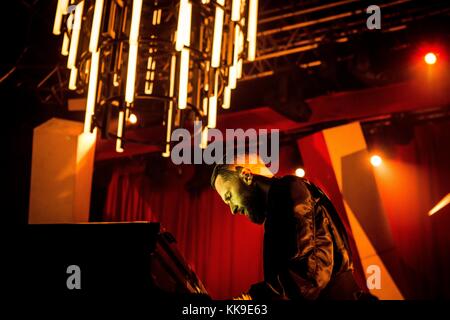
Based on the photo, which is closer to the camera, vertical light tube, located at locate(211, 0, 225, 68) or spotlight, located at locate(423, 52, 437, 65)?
vertical light tube, located at locate(211, 0, 225, 68)

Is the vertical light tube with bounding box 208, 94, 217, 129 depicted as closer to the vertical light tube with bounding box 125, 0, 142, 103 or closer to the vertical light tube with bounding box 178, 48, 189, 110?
the vertical light tube with bounding box 178, 48, 189, 110

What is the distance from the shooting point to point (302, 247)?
2.05 metres

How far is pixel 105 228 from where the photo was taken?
200 centimetres

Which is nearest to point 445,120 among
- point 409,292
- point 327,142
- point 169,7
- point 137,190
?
point 327,142

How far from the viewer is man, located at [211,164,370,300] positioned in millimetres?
1975

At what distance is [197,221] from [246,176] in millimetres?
4908

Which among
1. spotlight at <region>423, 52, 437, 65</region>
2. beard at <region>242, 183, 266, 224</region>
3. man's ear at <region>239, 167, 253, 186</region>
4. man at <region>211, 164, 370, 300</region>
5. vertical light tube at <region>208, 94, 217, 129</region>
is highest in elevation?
spotlight at <region>423, 52, 437, 65</region>

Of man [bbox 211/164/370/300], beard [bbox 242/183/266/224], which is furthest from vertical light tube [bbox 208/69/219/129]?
man [bbox 211/164/370/300]

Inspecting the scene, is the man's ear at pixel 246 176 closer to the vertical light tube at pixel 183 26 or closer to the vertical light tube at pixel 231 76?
the vertical light tube at pixel 183 26

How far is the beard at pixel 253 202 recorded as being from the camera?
8.45 ft

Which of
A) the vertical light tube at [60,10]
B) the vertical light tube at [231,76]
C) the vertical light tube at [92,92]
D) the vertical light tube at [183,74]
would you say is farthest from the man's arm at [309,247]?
the vertical light tube at [60,10]

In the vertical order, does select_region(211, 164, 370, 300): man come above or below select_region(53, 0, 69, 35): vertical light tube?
below

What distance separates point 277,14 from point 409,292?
134 inches

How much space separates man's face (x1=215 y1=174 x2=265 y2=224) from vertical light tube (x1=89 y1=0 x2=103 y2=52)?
1220 mm
